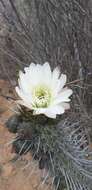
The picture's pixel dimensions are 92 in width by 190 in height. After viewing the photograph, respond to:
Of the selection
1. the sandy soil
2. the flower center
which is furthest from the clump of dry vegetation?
the flower center

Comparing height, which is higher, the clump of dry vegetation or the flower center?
the clump of dry vegetation

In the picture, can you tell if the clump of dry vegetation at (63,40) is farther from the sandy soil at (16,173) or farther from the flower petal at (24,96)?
the flower petal at (24,96)

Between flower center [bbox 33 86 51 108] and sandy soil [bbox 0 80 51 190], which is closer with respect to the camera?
flower center [bbox 33 86 51 108]

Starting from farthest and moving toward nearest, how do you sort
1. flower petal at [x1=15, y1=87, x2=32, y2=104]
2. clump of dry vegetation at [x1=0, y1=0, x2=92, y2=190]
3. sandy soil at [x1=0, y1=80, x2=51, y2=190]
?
1. sandy soil at [x1=0, y1=80, x2=51, y2=190]
2. clump of dry vegetation at [x1=0, y1=0, x2=92, y2=190]
3. flower petal at [x1=15, y1=87, x2=32, y2=104]

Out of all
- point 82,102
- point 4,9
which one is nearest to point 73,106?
point 82,102

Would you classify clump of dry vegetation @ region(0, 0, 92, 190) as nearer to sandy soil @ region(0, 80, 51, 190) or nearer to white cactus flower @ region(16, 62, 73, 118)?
sandy soil @ region(0, 80, 51, 190)

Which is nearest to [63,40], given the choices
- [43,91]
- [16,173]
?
[16,173]

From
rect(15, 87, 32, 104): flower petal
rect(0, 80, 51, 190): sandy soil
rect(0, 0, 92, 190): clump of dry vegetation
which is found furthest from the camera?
rect(0, 80, 51, 190): sandy soil

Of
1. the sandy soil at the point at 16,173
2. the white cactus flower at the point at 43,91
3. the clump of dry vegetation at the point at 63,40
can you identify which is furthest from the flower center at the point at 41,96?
the sandy soil at the point at 16,173

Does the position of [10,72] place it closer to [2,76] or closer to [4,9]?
[2,76]
